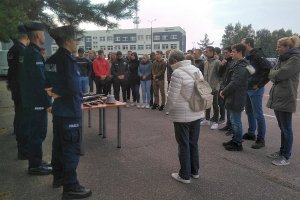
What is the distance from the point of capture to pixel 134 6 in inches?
235

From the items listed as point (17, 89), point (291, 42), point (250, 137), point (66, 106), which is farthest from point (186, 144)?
point (17, 89)

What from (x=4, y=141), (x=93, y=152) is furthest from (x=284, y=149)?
(x=4, y=141)

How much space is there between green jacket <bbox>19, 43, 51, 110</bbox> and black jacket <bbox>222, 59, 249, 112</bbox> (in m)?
2.87

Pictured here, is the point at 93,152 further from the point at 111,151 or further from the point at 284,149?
the point at 284,149

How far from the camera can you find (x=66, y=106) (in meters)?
3.35

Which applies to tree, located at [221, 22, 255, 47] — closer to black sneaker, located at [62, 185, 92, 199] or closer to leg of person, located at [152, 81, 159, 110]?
leg of person, located at [152, 81, 159, 110]

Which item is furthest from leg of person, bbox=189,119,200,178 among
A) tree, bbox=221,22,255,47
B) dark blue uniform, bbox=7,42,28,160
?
tree, bbox=221,22,255,47

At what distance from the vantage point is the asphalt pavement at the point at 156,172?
368 cm

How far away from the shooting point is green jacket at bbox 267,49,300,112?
4.50m

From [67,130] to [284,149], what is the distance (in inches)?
128

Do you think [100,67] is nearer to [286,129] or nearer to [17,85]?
[17,85]

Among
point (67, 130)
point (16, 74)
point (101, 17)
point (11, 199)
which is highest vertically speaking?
point (101, 17)

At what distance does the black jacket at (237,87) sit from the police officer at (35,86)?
2.87 metres

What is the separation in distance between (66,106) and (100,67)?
6.84 metres
